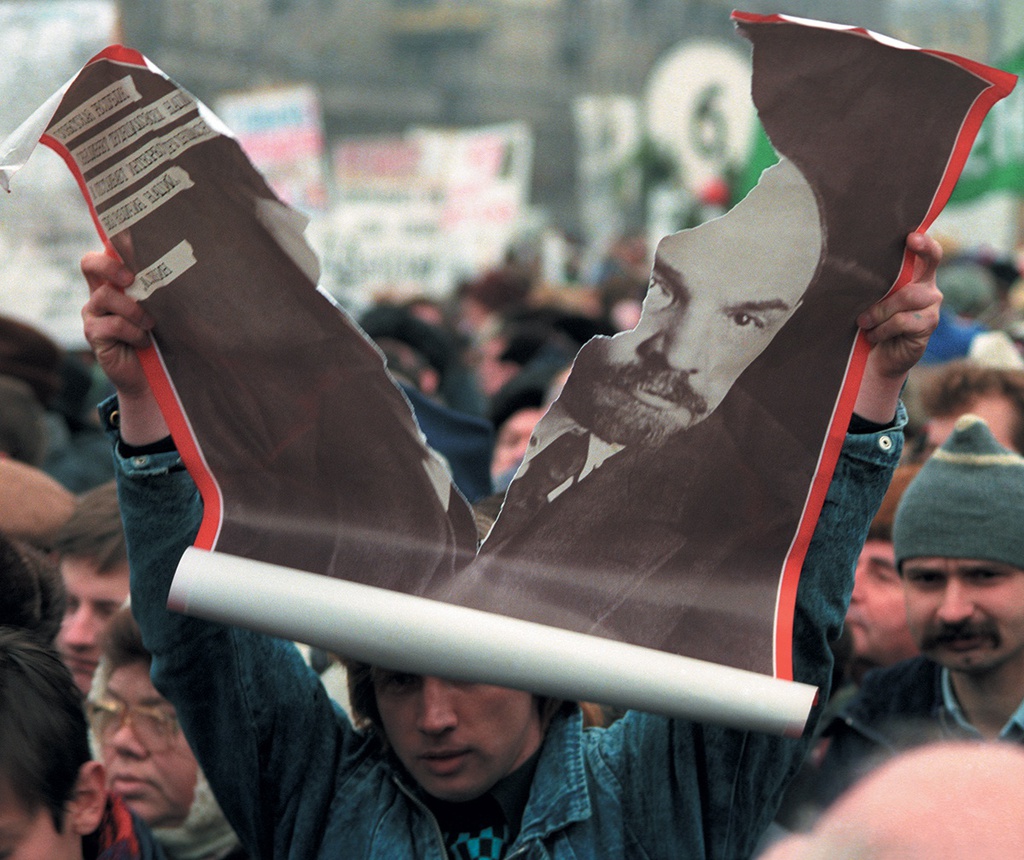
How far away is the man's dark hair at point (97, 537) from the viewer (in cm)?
335

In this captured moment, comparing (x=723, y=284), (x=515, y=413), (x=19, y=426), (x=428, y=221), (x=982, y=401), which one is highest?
(x=723, y=284)

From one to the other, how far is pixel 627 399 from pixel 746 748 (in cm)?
49

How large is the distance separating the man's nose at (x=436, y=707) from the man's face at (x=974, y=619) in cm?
127

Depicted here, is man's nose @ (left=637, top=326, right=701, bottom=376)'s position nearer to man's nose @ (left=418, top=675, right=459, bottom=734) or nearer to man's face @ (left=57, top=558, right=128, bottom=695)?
man's nose @ (left=418, top=675, right=459, bottom=734)

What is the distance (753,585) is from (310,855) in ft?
2.32

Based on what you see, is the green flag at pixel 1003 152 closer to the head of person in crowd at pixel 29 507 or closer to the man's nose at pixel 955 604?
the head of person in crowd at pixel 29 507

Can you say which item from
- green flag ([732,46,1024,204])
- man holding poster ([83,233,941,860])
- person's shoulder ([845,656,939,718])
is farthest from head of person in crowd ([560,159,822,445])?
green flag ([732,46,1024,204])

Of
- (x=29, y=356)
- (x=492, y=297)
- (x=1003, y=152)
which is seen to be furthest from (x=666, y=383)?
(x=492, y=297)

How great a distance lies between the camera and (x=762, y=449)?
5.82 feet

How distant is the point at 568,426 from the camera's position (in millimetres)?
1787

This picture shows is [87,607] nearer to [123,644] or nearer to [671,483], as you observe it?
[123,644]

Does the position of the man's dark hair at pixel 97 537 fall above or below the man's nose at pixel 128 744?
above

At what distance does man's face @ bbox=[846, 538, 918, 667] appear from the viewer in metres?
3.56

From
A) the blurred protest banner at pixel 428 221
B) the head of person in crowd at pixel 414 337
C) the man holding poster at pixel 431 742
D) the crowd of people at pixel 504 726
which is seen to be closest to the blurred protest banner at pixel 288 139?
the blurred protest banner at pixel 428 221
